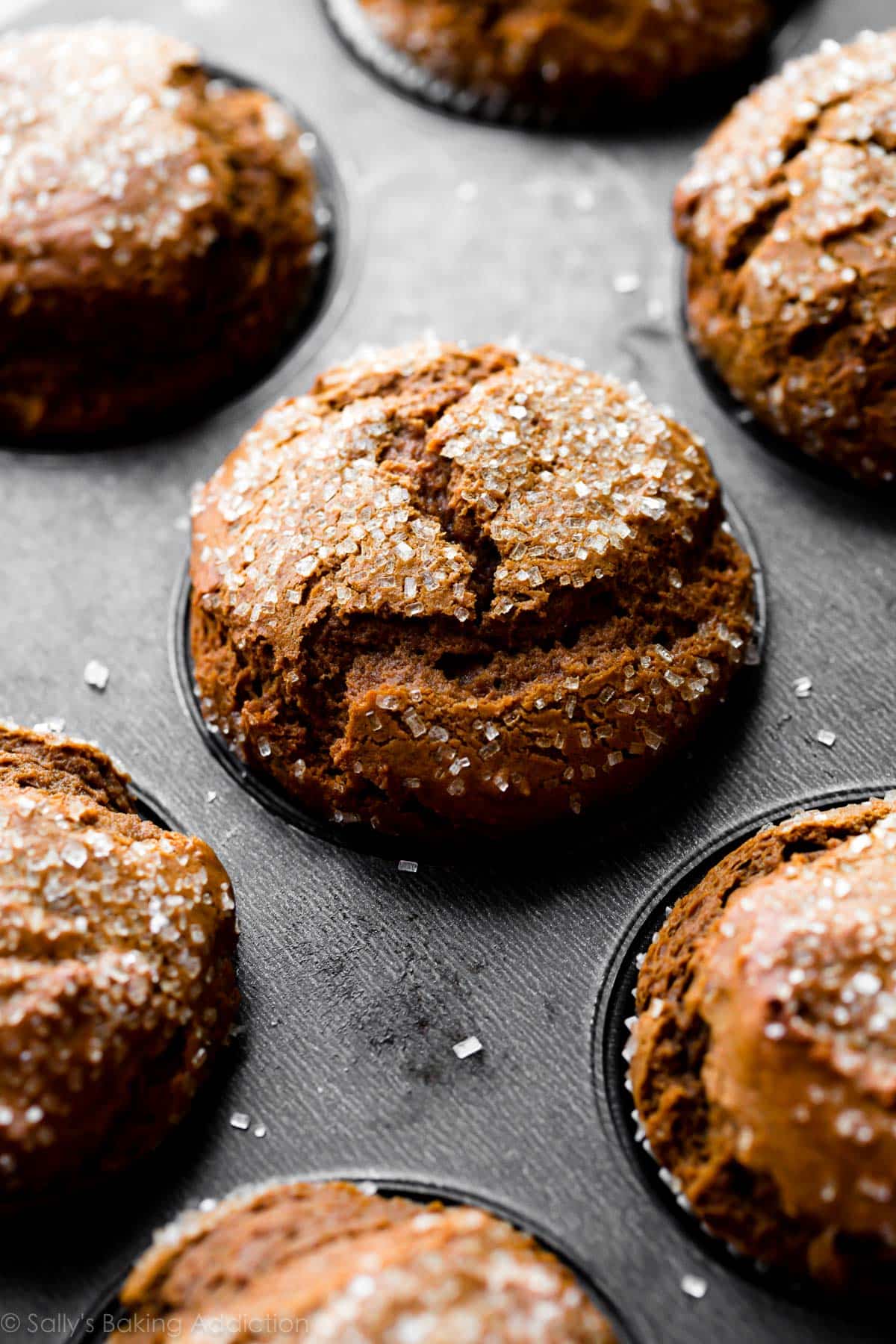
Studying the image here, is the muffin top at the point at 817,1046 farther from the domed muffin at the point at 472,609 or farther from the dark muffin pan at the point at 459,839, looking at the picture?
the domed muffin at the point at 472,609

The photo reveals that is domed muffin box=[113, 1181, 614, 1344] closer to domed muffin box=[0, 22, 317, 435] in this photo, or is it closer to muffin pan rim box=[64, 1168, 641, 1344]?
muffin pan rim box=[64, 1168, 641, 1344]

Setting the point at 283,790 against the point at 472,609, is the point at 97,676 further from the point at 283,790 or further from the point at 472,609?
the point at 472,609

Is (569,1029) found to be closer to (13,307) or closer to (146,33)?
(13,307)

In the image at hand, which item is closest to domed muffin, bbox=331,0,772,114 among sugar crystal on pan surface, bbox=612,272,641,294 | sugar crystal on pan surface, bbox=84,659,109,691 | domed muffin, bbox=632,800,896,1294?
sugar crystal on pan surface, bbox=612,272,641,294

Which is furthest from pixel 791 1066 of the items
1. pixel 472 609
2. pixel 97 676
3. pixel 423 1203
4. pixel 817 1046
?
pixel 97 676

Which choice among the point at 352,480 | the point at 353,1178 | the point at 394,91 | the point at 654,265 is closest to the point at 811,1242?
the point at 353,1178

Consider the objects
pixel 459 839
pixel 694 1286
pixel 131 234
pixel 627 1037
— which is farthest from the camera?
pixel 131 234
